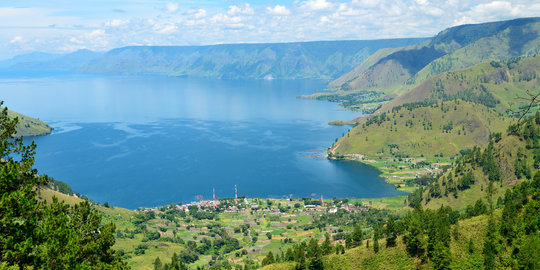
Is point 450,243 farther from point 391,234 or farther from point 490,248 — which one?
point 391,234

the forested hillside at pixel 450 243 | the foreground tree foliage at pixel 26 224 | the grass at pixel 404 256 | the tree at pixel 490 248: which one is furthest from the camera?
the grass at pixel 404 256

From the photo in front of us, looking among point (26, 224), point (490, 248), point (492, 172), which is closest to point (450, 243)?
point (490, 248)

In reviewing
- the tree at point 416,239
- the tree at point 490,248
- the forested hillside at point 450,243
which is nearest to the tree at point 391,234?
the forested hillside at point 450,243

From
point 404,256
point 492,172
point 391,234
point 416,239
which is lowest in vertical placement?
point 492,172

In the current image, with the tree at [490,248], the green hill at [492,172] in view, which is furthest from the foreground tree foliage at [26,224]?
the green hill at [492,172]

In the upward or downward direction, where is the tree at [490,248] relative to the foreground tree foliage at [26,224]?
downward

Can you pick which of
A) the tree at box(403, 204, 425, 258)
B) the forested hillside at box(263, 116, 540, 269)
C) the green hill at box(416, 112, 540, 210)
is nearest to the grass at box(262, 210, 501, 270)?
the forested hillside at box(263, 116, 540, 269)

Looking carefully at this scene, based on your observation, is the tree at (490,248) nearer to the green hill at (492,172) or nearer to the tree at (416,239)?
the tree at (416,239)

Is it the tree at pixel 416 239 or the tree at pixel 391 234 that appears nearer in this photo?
the tree at pixel 416 239

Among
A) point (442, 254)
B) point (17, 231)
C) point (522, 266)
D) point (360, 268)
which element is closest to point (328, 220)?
point (360, 268)

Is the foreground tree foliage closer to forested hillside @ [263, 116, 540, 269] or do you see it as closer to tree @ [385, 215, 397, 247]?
forested hillside @ [263, 116, 540, 269]

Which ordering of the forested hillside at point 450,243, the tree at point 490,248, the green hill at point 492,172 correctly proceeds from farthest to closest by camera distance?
the green hill at point 492,172 < the forested hillside at point 450,243 < the tree at point 490,248
